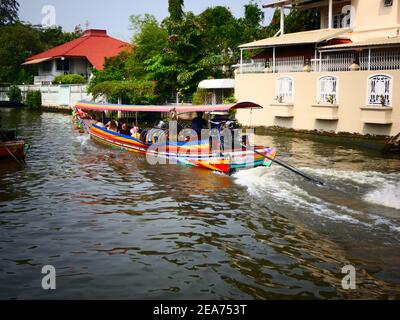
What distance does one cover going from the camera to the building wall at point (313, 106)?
Result: 20.4 meters

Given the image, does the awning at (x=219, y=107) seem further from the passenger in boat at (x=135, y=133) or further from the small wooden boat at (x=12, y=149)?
the small wooden boat at (x=12, y=149)

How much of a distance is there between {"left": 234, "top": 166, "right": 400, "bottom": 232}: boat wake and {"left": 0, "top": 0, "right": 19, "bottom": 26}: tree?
63769mm

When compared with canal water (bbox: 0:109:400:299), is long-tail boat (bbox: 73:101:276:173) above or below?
above

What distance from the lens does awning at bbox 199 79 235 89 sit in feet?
97.0

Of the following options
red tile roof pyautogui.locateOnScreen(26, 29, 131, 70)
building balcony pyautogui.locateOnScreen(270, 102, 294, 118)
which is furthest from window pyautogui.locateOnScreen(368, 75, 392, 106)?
red tile roof pyautogui.locateOnScreen(26, 29, 131, 70)

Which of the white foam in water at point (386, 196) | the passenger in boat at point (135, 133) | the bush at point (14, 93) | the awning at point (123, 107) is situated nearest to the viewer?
the white foam in water at point (386, 196)

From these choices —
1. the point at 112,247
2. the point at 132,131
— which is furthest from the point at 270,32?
the point at 112,247

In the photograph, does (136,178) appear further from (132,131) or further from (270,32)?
(270,32)

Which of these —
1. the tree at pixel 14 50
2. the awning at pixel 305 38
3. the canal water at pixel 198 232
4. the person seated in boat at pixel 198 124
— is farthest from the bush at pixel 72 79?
the person seated in boat at pixel 198 124

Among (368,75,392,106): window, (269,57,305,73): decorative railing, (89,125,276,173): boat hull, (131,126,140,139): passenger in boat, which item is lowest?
(89,125,276,173): boat hull

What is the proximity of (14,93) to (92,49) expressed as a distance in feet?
29.9

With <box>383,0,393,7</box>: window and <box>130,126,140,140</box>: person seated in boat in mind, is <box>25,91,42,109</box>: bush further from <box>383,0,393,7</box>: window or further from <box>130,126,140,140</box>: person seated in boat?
<box>383,0,393,7</box>: window

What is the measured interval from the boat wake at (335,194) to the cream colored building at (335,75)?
677 centimetres

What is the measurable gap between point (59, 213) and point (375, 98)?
15046 mm
